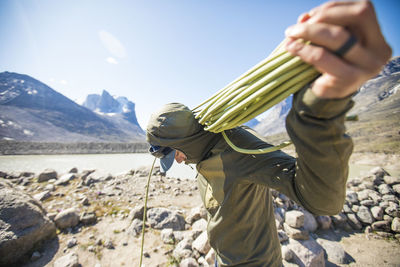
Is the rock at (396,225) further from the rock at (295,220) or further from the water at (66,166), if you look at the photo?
the water at (66,166)

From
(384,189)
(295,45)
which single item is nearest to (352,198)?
(384,189)

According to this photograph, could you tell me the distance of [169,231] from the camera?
3.89 meters

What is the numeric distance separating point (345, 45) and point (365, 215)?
6.74 metres

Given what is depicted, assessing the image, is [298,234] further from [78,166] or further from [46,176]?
[78,166]

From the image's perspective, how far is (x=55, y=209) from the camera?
5129mm

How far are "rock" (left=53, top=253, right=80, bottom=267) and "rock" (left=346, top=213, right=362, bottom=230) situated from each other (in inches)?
270

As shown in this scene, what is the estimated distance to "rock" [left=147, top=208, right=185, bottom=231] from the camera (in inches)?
167

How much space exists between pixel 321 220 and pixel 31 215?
7.03 m

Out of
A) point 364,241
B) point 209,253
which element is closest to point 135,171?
point 209,253

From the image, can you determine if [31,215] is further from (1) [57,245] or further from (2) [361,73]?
(2) [361,73]

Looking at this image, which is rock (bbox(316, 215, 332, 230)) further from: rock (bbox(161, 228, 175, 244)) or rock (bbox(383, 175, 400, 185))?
rock (bbox(383, 175, 400, 185))

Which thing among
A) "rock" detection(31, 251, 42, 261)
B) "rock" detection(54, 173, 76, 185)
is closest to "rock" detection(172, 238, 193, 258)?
"rock" detection(31, 251, 42, 261)

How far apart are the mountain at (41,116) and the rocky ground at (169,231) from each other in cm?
5259

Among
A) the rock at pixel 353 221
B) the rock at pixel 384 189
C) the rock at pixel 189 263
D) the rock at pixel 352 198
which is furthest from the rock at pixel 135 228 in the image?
the rock at pixel 384 189
